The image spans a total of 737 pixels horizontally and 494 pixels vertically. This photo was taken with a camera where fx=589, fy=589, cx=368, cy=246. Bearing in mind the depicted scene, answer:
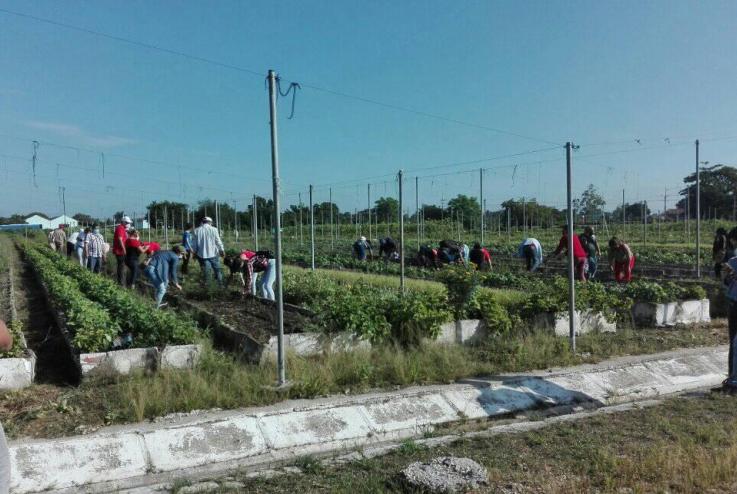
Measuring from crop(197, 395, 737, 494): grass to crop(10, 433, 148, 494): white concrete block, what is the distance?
39.7 inches

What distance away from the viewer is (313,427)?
5348mm

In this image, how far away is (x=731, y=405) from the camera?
6.07 metres

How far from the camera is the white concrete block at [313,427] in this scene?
16.9ft

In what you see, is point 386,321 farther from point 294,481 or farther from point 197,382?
point 294,481

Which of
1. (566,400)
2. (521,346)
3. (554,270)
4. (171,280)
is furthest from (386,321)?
(554,270)

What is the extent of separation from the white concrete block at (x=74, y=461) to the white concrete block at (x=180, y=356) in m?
1.87

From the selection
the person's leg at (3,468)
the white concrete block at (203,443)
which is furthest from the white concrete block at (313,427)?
the person's leg at (3,468)

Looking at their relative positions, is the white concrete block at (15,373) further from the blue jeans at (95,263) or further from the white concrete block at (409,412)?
the blue jeans at (95,263)

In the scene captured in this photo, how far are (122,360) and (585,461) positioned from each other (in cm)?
484

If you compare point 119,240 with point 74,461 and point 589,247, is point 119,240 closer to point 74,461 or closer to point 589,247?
point 74,461

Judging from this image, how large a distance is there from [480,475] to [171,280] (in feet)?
31.8

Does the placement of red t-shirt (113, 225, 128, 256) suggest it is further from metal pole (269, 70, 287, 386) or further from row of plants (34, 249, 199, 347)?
metal pole (269, 70, 287, 386)

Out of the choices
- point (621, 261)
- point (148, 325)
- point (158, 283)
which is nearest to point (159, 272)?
point (158, 283)

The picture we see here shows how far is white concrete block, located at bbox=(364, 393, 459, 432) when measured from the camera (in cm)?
563
